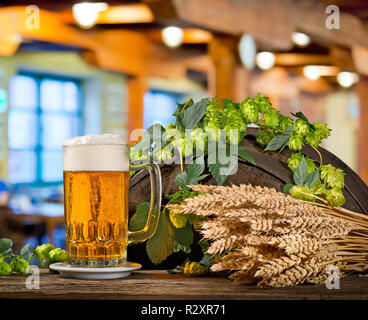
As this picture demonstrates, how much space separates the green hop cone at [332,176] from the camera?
122cm

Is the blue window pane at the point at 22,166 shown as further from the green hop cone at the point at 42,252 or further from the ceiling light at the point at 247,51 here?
the green hop cone at the point at 42,252

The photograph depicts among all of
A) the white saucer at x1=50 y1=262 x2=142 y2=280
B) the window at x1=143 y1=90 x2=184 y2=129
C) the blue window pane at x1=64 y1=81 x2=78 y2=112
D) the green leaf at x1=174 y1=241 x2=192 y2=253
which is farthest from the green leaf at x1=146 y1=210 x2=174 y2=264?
the window at x1=143 y1=90 x2=184 y2=129

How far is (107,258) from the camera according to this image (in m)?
1.17

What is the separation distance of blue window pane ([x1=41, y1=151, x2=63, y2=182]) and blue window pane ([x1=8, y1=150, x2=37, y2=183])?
186 millimetres

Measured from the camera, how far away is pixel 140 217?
1.26 meters

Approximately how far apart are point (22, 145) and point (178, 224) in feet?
32.5

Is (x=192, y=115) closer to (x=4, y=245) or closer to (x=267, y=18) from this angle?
(x=4, y=245)

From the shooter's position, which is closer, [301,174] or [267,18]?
[301,174]

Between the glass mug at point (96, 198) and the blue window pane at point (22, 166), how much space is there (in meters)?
9.79

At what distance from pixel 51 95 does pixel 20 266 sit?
10310 millimetres

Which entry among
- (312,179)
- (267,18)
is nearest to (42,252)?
(312,179)

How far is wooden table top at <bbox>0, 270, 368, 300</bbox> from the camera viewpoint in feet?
3.21

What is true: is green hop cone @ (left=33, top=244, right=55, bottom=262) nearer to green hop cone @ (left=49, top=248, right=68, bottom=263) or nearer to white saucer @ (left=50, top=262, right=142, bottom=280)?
green hop cone @ (left=49, top=248, right=68, bottom=263)
